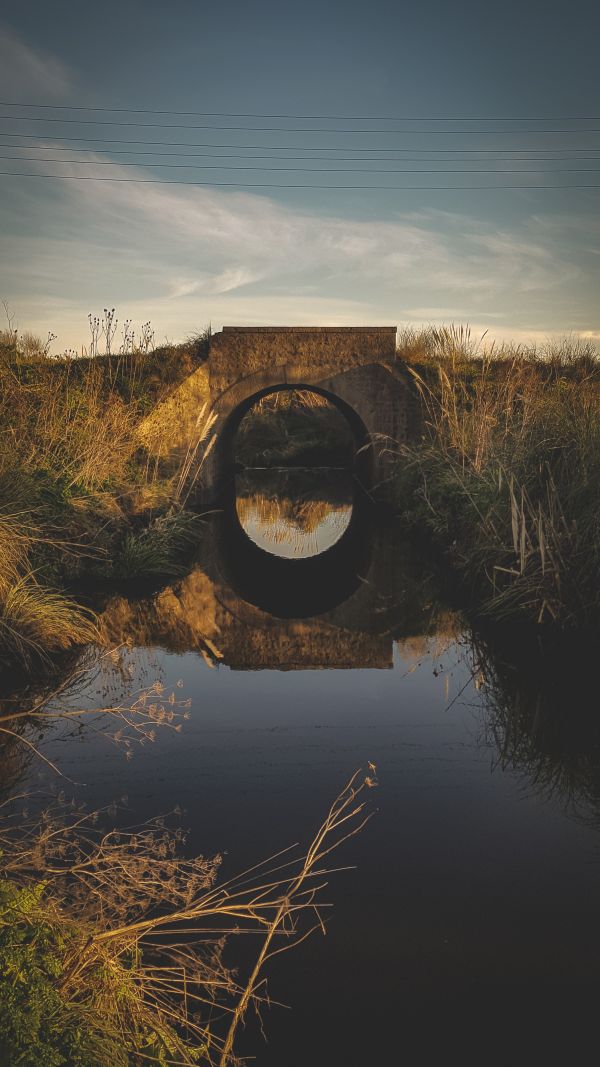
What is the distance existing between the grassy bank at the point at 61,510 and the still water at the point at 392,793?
0.60m

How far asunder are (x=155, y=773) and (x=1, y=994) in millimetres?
2502

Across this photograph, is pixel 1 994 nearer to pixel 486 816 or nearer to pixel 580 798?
pixel 486 816

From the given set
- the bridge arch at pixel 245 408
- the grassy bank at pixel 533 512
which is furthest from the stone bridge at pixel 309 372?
the grassy bank at pixel 533 512

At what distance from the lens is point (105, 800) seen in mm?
3893

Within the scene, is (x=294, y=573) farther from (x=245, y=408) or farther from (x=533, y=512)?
(x=245, y=408)

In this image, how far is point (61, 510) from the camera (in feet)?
27.2

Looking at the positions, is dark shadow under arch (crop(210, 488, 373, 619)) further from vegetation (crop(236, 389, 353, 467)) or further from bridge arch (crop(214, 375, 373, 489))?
vegetation (crop(236, 389, 353, 467))

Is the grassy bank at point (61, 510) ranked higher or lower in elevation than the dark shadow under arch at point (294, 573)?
higher

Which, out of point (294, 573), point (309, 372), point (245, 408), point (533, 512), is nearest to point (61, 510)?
point (294, 573)

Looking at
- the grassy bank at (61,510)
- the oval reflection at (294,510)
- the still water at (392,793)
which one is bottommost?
the oval reflection at (294,510)

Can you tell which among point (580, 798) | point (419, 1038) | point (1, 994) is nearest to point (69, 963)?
point (1, 994)

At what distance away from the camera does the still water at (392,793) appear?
246 cm

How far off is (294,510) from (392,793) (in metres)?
14.8

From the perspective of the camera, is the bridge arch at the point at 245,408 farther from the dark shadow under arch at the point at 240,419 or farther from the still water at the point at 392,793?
the still water at the point at 392,793
